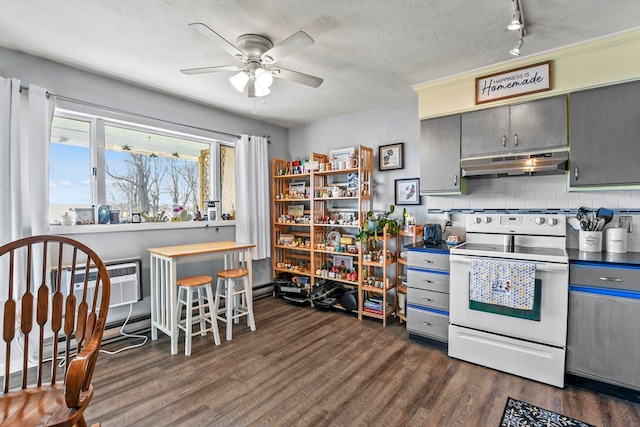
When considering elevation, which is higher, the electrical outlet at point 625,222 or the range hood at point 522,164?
the range hood at point 522,164

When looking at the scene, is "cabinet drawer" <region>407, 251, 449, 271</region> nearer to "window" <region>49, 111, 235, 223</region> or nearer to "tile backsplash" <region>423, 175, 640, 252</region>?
"tile backsplash" <region>423, 175, 640, 252</region>

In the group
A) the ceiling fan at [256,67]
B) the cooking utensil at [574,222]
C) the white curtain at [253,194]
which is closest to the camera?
the ceiling fan at [256,67]

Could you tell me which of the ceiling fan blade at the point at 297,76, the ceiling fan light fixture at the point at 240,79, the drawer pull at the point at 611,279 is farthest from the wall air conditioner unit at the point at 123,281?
the drawer pull at the point at 611,279

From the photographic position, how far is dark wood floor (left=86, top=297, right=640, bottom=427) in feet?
6.00

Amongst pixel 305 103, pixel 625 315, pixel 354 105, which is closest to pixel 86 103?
pixel 305 103

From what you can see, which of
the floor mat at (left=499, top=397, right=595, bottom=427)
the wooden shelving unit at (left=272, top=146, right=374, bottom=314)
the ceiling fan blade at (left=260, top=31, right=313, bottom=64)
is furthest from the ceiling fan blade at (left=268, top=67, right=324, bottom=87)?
the floor mat at (left=499, top=397, right=595, bottom=427)

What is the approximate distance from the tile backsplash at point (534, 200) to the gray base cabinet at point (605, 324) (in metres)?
0.64

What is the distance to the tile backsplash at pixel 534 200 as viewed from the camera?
239cm

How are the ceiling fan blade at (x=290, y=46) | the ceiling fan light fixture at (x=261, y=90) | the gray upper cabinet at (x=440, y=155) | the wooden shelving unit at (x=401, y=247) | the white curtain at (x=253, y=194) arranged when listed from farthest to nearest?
the white curtain at (x=253, y=194) → the wooden shelving unit at (x=401, y=247) → the gray upper cabinet at (x=440, y=155) → the ceiling fan light fixture at (x=261, y=90) → the ceiling fan blade at (x=290, y=46)

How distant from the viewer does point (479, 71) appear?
2.70m

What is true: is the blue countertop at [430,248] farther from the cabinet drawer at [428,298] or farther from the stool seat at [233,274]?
the stool seat at [233,274]

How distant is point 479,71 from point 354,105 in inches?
55.2

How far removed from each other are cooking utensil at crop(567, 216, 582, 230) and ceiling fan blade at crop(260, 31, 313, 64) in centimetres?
258

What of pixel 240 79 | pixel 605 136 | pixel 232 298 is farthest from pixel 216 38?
pixel 605 136
